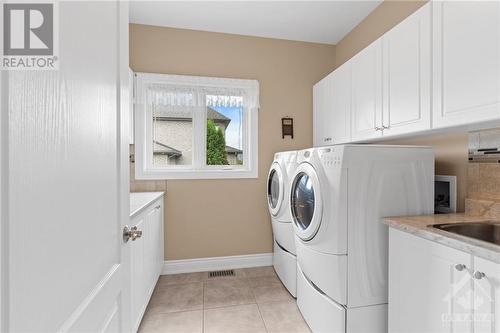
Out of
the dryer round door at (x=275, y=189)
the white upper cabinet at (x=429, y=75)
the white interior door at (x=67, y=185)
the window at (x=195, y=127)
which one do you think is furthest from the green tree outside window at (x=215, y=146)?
the white interior door at (x=67, y=185)

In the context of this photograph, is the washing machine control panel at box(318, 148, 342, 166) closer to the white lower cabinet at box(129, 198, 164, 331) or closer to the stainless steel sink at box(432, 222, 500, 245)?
the stainless steel sink at box(432, 222, 500, 245)

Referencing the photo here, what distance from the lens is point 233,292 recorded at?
2.32 metres

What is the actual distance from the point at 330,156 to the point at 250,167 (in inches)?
58.0

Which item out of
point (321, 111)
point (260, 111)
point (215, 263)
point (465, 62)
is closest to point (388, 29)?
point (321, 111)

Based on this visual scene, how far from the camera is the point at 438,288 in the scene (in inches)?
45.3

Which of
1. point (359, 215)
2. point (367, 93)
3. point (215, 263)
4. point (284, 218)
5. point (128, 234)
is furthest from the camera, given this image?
point (215, 263)

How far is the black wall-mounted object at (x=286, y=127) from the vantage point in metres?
3.01

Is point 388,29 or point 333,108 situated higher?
point 388,29

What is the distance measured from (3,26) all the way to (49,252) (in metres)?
0.41

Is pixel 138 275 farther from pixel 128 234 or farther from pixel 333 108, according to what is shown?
pixel 333 108

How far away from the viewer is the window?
2.71 metres

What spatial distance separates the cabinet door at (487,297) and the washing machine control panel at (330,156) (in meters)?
0.77

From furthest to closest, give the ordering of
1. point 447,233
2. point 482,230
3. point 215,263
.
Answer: point 215,263 → point 482,230 → point 447,233

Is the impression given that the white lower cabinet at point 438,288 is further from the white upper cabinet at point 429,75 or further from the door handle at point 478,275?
the white upper cabinet at point 429,75
